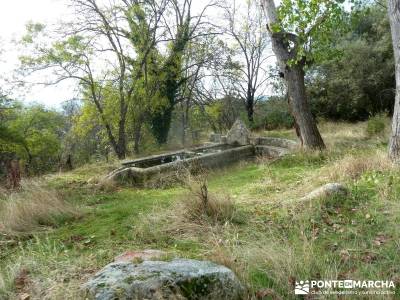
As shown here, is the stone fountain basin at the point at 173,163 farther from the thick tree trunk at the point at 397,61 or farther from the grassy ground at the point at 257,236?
the thick tree trunk at the point at 397,61

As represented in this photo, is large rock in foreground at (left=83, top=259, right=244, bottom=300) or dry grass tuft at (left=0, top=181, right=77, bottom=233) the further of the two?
dry grass tuft at (left=0, top=181, right=77, bottom=233)

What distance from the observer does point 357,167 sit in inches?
233

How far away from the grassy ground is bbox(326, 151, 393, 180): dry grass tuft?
0.02m

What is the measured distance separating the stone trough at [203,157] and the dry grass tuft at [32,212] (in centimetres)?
266

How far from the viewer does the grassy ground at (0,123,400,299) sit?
286 cm

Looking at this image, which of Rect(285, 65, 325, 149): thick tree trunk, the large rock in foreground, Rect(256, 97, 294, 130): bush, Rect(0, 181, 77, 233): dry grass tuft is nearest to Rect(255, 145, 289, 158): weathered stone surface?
Rect(285, 65, 325, 149): thick tree trunk

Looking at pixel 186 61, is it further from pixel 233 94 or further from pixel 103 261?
pixel 103 261

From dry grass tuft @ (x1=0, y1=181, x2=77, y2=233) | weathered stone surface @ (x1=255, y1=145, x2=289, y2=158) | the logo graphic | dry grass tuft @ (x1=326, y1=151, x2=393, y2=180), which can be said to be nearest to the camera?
the logo graphic

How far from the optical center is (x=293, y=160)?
28.1 ft

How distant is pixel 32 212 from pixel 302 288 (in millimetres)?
4090

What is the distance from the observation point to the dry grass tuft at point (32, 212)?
487cm

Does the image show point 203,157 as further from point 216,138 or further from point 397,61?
point 397,61

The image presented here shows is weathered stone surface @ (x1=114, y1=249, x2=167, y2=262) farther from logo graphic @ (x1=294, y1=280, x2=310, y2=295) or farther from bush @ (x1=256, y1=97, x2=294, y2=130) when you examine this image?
bush @ (x1=256, y1=97, x2=294, y2=130)

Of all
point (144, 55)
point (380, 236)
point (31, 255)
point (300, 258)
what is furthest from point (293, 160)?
point (144, 55)
